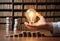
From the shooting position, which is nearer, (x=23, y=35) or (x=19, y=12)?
(x=23, y=35)

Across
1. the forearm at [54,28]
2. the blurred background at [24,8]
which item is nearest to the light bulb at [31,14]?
the forearm at [54,28]

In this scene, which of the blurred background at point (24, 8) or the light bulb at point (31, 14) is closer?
the light bulb at point (31, 14)

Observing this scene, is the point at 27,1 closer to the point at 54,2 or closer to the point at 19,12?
the point at 19,12

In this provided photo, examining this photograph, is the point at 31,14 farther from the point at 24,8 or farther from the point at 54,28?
the point at 24,8

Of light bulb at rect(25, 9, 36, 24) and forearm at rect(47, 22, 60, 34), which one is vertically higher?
light bulb at rect(25, 9, 36, 24)

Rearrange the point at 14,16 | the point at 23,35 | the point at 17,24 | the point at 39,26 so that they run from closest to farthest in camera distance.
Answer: the point at 23,35 < the point at 39,26 < the point at 17,24 < the point at 14,16

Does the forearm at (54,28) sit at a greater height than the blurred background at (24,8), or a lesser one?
lesser

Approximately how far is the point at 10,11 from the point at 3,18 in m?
0.16

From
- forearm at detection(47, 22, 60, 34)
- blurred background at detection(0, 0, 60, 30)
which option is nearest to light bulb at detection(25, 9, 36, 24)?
forearm at detection(47, 22, 60, 34)

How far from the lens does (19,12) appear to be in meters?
2.72

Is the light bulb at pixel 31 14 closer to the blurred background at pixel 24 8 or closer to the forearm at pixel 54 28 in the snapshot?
the forearm at pixel 54 28

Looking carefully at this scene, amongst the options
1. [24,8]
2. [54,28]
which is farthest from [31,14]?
[24,8]

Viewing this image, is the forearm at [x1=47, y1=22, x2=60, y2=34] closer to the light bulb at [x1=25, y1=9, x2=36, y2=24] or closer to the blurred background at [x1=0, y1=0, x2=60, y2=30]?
the light bulb at [x1=25, y1=9, x2=36, y2=24]

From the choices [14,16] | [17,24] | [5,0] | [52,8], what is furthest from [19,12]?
[17,24]
